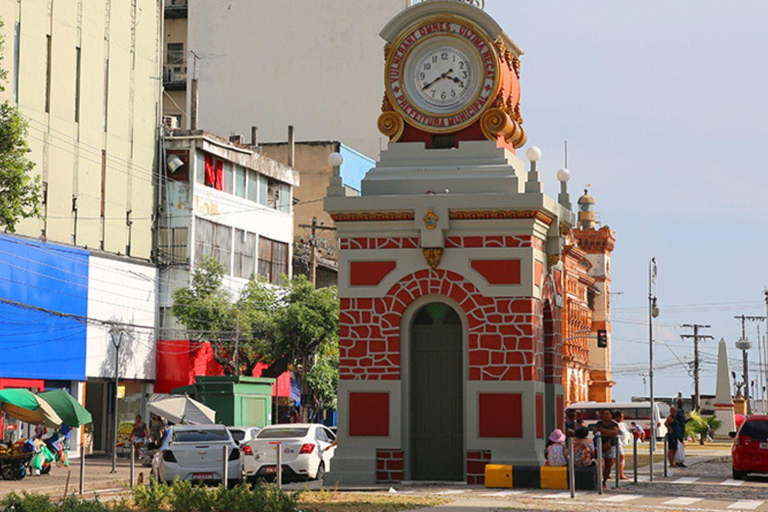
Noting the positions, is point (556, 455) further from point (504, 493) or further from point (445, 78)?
point (445, 78)

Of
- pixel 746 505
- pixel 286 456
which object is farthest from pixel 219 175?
pixel 746 505

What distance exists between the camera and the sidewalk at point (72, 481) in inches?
1289

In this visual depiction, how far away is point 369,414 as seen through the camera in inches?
1105

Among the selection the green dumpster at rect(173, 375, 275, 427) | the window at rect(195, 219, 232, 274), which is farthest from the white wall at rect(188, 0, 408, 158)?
the green dumpster at rect(173, 375, 275, 427)

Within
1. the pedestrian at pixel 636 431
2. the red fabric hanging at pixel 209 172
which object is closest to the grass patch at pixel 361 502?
the pedestrian at pixel 636 431

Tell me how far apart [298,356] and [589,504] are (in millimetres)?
37477

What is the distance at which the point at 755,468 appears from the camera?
33.5 metres

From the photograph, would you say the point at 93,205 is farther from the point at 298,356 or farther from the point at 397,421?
the point at 397,421

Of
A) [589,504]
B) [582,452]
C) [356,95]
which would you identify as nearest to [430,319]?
[582,452]

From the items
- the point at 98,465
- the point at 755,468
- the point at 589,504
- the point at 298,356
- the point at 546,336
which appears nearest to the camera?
the point at 589,504

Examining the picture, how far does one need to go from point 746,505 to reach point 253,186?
46.0 m

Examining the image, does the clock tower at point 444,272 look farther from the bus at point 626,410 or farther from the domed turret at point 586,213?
the domed turret at point 586,213

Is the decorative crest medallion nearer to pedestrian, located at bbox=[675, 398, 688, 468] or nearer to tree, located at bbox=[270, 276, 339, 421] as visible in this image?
pedestrian, located at bbox=[675, 398, 688, 468]

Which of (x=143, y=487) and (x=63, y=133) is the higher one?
(x=63, y=133)
